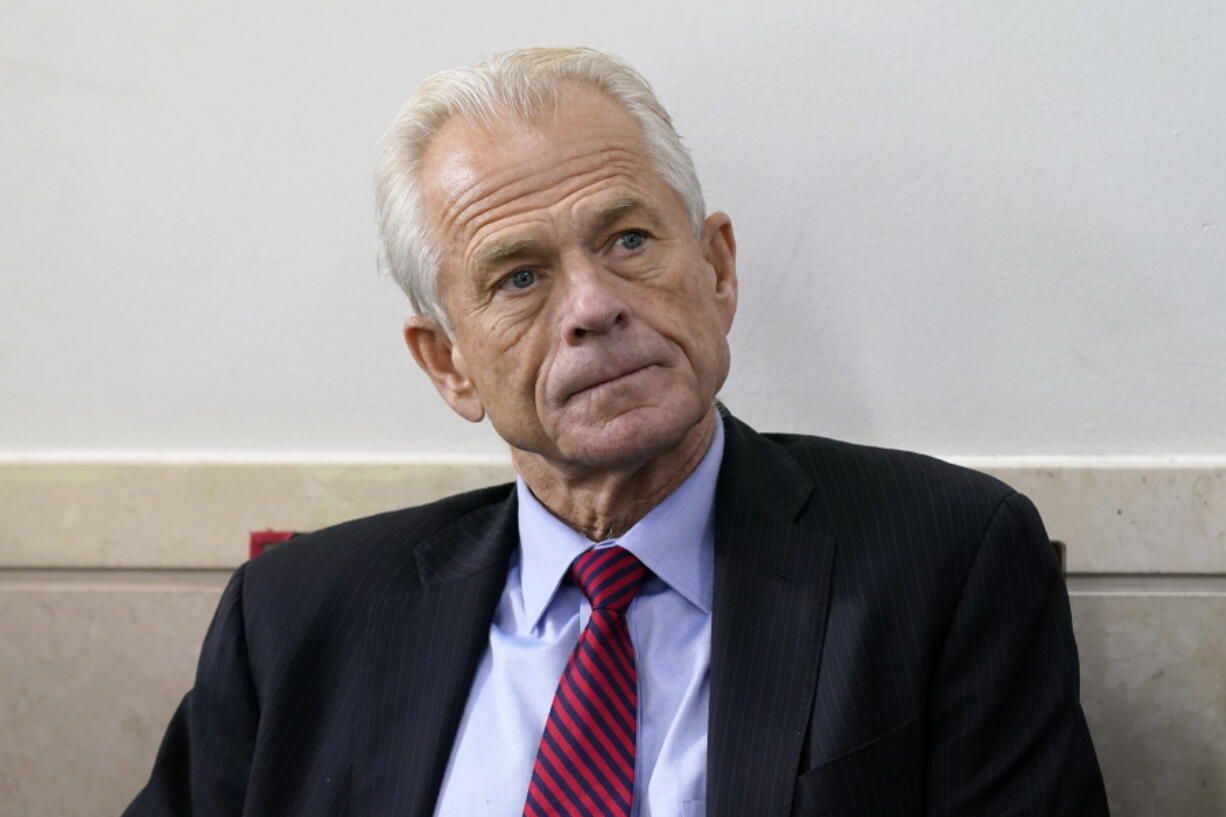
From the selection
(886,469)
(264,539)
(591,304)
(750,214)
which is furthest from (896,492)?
(264,539)

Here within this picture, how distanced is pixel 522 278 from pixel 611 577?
1.35 ft

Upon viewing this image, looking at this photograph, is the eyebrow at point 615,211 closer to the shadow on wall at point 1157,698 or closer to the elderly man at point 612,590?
the elderly man at point 612,590

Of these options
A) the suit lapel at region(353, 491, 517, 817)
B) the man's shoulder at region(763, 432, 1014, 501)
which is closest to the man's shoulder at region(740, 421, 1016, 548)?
the man's shoulder at region(763, 432, 1014, 501)

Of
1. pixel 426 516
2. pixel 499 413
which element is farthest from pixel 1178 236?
pixel 426 516

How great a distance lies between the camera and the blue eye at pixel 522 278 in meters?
1.84

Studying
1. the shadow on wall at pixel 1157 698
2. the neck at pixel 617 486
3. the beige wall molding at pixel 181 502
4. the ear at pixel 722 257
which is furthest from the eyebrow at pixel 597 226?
the shadow on wall at pixel 1157 698

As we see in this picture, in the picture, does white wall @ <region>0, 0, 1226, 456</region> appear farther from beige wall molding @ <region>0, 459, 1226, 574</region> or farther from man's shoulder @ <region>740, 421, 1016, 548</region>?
man's shoulder @ <region>740, 421, 1016, 548</region>

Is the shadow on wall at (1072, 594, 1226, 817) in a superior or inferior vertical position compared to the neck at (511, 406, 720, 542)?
inferior

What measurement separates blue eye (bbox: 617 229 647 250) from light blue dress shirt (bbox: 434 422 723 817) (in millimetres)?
327

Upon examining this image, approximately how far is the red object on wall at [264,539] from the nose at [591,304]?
82 centimetres

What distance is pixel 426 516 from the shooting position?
208 centimetres

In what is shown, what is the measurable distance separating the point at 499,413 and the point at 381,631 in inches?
13.9

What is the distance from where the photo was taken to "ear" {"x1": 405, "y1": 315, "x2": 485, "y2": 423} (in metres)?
2.00

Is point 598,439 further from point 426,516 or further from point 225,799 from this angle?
point 225,799
